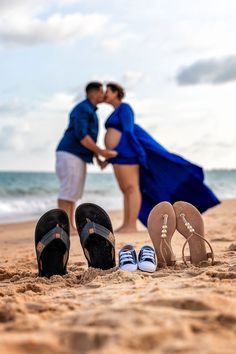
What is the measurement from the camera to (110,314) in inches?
69.9

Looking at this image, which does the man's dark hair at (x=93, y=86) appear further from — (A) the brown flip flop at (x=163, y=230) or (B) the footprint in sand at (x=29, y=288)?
(B) the footprint in sand at (x=29, y=288)

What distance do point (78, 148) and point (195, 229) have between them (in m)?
3.00

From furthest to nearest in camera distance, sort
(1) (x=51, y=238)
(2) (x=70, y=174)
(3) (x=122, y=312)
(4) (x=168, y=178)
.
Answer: (4) (x=168, y=178) → (2) (x=70, y=174) → (1) (x=51, y=238) → (3) (x=122, y=312)

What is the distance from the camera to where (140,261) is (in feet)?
9.34

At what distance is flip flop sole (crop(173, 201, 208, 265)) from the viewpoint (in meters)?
3.05

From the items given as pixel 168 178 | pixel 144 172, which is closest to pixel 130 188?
pixel 144 172

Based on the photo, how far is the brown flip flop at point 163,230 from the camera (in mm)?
3020

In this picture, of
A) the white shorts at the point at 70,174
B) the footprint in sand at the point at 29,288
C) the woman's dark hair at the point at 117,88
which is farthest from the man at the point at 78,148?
the footprint in sand at the point at 29,288

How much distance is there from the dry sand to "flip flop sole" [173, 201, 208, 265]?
0.50ft

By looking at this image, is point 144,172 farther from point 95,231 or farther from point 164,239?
point 95,231

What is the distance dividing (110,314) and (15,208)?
1037 centimetres

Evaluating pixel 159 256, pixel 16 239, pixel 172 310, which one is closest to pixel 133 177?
pixel 16 239

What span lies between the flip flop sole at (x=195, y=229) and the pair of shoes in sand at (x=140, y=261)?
0.27 meters

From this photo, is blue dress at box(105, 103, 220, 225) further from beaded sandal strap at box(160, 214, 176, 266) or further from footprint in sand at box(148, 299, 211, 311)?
footprint in sand at box(148, 299, 211, 311)
